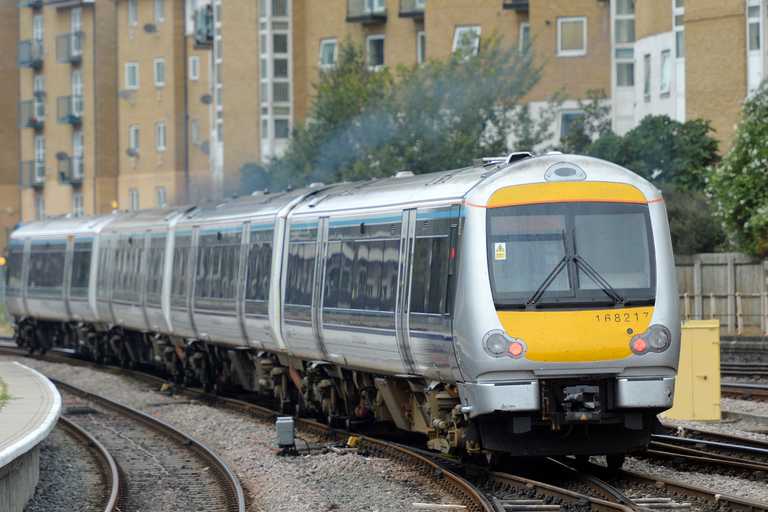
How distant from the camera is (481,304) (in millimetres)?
10273

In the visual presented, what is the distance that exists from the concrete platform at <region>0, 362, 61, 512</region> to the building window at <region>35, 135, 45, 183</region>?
47.0 meters

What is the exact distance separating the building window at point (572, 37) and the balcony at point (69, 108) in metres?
28.2

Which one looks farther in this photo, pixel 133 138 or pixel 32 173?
pixel 32 173

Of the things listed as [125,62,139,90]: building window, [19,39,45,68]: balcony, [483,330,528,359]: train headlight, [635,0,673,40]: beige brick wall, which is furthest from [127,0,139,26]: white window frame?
[483,330,528,359]: train headlight

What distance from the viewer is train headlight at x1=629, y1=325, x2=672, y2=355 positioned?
10.4 metres

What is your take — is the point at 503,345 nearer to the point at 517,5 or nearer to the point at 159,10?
the point at 517,5

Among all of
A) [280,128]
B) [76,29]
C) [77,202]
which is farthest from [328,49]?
[77,202]

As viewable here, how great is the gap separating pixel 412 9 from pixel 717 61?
1442cm

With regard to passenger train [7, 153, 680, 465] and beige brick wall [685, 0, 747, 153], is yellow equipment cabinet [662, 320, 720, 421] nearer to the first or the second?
passenger train [7, 153, 680, 465]

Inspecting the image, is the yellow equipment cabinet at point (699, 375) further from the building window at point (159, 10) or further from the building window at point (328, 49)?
the building window at point (159, 10)

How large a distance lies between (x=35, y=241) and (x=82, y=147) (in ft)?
99.6

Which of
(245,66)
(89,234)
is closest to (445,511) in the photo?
(89,234)

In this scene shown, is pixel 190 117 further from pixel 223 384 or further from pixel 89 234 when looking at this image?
pixel 223 384

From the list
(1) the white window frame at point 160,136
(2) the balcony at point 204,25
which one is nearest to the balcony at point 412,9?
(2) the balcony at point 204,25
